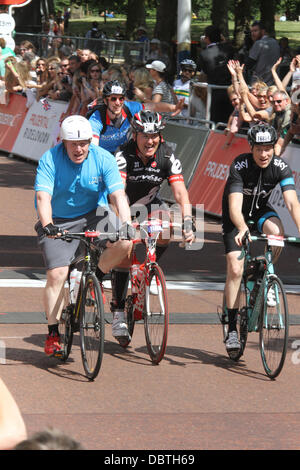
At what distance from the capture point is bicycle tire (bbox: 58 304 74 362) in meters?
7.15

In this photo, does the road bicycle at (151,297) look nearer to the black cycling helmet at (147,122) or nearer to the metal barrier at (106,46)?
the black cycling helmet at (147,122)

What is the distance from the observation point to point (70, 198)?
736 cm

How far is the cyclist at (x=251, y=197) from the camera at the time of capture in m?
7.38

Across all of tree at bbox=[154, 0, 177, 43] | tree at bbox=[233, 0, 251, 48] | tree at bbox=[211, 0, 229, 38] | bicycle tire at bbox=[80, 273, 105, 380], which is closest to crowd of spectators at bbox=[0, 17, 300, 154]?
bicycle tire at bbox=[80, 273, 105, 380]

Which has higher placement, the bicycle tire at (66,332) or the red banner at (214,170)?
the bicycle tire at (66,332)

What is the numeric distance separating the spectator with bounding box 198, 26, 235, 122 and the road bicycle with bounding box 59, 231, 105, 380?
928 centimetres

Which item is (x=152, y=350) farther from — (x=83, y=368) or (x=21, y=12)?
(x=21, y=12)

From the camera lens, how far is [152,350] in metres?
7.38

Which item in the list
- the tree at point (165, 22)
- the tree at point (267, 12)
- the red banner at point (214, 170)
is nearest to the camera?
the red banner at point (214, 170)

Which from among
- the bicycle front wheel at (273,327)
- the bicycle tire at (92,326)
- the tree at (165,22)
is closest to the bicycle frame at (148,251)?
the bicycle tire at (92,326)

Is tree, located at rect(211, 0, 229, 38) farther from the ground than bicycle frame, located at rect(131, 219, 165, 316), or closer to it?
→ closer to it

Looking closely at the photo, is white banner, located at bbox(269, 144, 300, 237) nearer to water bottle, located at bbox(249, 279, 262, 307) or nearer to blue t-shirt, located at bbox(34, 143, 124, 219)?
water bottle, located at bbox(249, 279, 262, 307)

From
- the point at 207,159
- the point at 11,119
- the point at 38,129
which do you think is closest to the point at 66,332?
the point at 207,159
